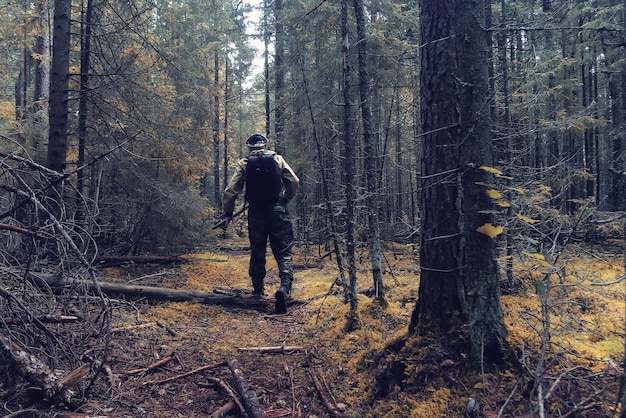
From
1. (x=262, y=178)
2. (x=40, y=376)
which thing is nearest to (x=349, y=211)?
(x=262, y=178)

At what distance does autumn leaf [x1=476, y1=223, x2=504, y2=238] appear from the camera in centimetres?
272

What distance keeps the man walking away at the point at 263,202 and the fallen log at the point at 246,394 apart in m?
2.75

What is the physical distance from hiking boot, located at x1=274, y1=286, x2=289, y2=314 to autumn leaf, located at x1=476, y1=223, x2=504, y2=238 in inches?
150

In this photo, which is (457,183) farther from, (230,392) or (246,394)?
(230,392)

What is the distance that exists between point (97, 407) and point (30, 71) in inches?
1022

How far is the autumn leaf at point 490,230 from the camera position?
8.93 feet

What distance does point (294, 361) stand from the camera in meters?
→ 4.39

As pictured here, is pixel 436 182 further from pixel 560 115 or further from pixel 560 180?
pixel 560 115

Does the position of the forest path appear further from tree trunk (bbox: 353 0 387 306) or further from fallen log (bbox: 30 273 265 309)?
tree trunk (bbox: 353 0 387 306)

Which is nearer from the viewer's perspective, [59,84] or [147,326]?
[147,326]

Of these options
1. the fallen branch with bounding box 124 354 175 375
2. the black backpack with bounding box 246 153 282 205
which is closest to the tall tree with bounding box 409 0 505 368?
the fallen branch with bounding box 124 354 175 375

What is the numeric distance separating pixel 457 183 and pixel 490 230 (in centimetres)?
79

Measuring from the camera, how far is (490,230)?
9.11 feet

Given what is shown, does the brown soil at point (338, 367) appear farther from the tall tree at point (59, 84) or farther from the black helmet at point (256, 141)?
the tall tree at point (59, 84)
